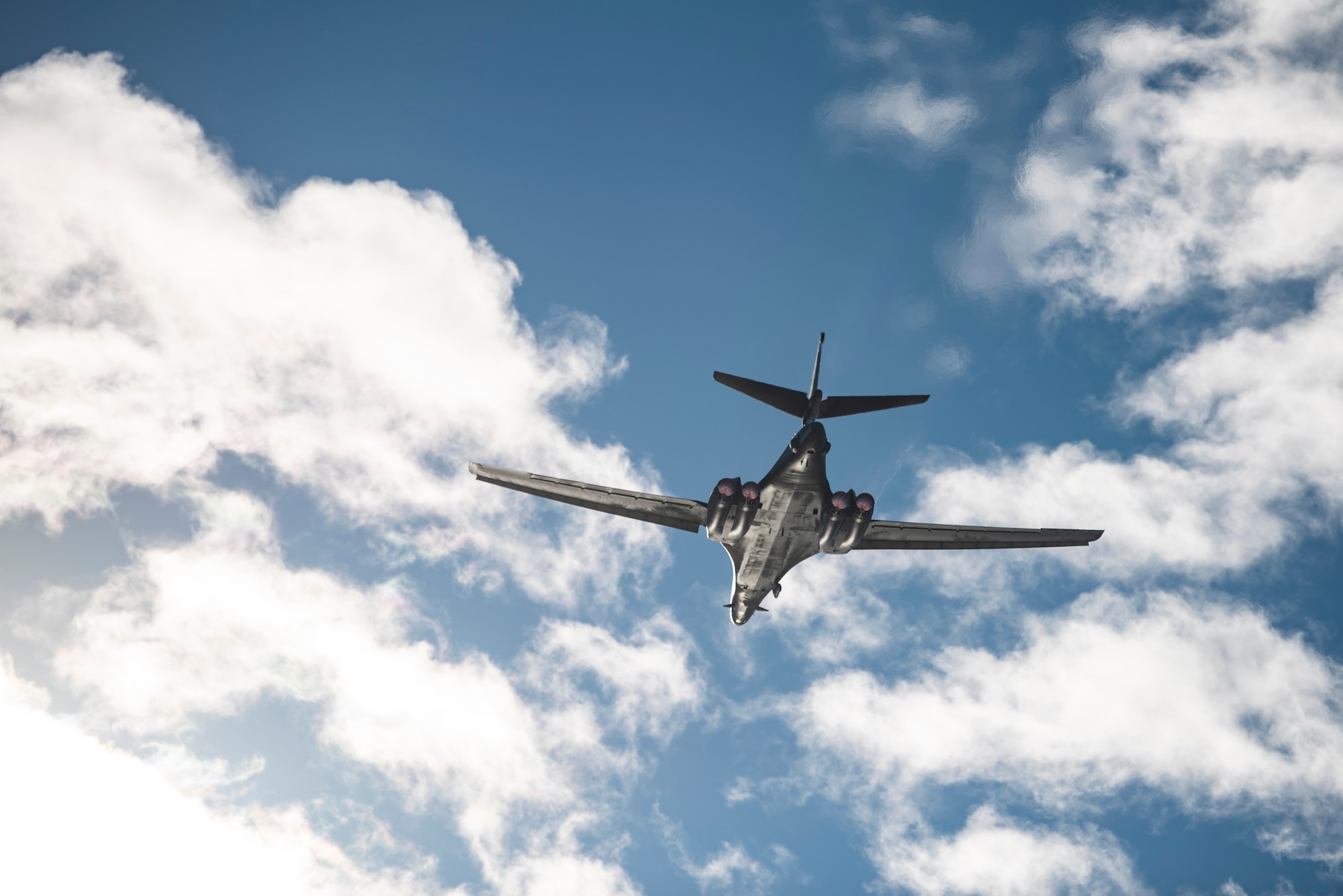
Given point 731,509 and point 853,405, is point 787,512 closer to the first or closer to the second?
point 731,509

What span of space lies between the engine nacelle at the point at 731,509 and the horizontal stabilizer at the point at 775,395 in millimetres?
4439

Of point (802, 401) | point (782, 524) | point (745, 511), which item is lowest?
point (745, 511)

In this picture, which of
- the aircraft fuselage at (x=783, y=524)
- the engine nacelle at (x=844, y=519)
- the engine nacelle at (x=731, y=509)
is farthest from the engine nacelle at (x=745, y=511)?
the engine nacelle at (x=844, y=519)

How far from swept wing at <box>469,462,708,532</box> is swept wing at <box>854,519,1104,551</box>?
10.3m

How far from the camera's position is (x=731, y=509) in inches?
1385

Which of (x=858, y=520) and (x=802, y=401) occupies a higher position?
(x=802, y=401)

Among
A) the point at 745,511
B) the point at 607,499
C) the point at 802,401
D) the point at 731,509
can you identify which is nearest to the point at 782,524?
the point at 745,511

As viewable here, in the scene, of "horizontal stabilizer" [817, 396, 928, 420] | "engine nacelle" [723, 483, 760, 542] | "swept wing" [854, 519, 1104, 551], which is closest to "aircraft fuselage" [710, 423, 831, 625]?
"engine nacelle" [723, 483, 760, 542]

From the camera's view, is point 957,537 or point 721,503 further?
point 957,537

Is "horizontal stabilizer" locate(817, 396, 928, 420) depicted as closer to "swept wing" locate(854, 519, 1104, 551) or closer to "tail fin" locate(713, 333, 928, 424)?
"tail fin" locate(713, 333, 928, 424)

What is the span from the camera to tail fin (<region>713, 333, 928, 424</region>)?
104 ft

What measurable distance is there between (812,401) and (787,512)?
6.73 meters

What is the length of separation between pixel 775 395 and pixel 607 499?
11523 mm

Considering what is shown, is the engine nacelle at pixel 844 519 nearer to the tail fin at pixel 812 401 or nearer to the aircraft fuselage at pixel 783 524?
the aircraft fuselage at pixel 783 524
